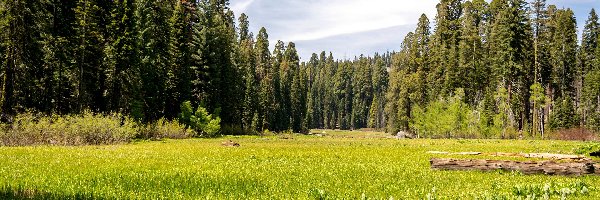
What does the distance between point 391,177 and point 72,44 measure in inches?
1676

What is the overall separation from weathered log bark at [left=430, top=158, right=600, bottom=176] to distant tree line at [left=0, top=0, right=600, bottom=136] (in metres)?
37.0

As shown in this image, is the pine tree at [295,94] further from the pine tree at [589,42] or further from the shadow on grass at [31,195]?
the shadow on grass at [31,195]

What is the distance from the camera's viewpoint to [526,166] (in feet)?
50.4

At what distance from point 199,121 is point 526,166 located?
4824 centimetres

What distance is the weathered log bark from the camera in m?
14.6

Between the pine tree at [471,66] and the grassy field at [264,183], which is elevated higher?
the pine tree at [471,66]

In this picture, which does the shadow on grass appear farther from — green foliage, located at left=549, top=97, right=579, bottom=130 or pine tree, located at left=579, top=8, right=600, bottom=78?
pine tree, located at left=579, top=8, right=600, bottom=78

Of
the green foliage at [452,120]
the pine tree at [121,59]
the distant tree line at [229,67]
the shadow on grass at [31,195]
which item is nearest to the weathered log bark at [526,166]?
the shadow on grass at [31,195]

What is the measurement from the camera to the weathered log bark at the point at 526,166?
47.9ft

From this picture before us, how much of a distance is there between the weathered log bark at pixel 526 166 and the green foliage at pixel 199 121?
4521 cm

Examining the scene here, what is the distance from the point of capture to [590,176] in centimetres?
1452

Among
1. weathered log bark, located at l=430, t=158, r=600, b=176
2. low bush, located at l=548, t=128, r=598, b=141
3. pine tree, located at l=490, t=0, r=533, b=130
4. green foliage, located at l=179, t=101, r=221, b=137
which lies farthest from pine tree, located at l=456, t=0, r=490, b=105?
weathered log bark, located at l=430, t=158, r=600, b=176

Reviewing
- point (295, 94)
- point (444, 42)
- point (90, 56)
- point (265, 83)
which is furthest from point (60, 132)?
point (295, 94)

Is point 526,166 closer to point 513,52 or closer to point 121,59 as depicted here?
point 121,59
